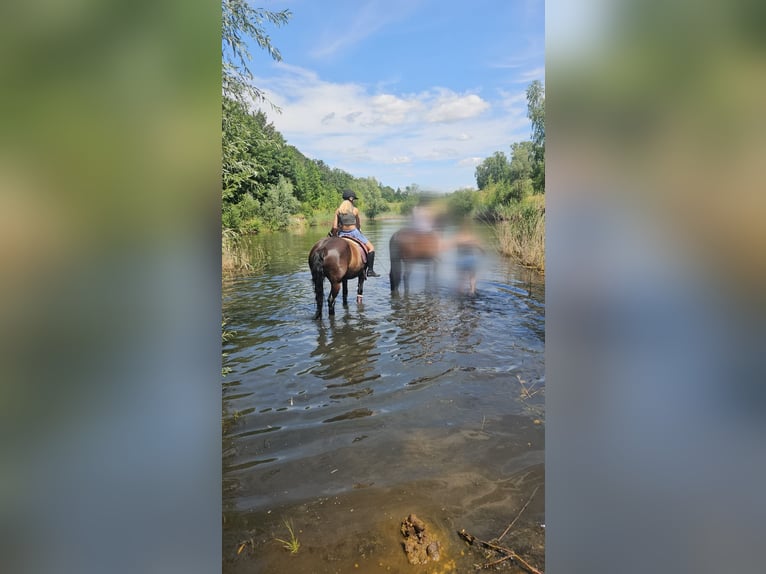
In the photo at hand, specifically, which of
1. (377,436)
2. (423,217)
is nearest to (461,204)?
(423,217)

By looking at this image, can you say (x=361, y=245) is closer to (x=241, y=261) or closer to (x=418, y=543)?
(x=241, y=261)

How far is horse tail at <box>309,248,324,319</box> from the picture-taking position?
6.32 meters

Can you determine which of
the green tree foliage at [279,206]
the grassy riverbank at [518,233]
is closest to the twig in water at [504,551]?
the grassy riverbank at [518,233]

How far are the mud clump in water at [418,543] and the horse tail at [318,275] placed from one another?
4525 mm

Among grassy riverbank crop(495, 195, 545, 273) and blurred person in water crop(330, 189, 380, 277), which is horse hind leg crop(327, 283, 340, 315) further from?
grassy riverbank crop(495, 195, 545, 273)

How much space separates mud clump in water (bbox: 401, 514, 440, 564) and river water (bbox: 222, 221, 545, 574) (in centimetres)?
4

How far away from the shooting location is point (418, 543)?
188 cm

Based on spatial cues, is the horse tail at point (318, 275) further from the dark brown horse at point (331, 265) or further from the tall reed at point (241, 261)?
the tall reed at point (241, 261)

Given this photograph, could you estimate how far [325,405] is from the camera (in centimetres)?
350

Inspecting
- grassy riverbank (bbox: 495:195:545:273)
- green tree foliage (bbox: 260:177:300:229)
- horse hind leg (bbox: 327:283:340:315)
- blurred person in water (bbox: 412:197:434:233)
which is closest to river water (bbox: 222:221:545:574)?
horse hind leg (bbox: 327:283:340:315)

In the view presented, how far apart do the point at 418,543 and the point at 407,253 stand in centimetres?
668
